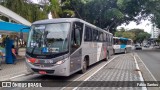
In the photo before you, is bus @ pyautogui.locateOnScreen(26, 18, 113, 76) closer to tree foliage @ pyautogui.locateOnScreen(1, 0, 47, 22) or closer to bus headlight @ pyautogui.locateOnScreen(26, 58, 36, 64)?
bus headlight @ pyautogui.locateOnScreen(26, 58, 36, 64)

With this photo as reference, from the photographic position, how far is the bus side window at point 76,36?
9856 mm

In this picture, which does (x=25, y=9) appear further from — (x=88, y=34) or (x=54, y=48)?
(x=54, y=48)

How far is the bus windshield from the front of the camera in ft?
30.5

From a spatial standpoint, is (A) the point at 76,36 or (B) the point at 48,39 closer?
(B) the point at 48,39

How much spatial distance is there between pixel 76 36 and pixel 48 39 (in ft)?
4.74

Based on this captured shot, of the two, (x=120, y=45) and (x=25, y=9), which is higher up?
(x=25, y=9)

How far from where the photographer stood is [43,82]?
9.38 meters

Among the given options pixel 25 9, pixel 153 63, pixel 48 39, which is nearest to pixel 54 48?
pixel 48 39

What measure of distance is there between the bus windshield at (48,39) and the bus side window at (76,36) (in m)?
0.46

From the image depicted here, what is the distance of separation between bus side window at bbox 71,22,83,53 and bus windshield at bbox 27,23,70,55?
464mm

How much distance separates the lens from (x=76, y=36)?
10.3 metres

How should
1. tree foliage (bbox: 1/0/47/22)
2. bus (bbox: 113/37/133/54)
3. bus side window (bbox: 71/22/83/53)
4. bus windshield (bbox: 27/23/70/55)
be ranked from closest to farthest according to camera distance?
bus windshield (bbox: 27/23/70/55) < bus side window (bbox: 71/22/83/53) < tree foliage (bbox: 1/0/47/22) < bus (bbox: 113/37/133/54)

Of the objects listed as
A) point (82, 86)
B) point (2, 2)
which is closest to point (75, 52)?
point (82, 86)

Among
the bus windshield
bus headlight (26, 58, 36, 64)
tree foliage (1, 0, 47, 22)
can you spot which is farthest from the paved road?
tree foliage (1, 0, 47, 22)
